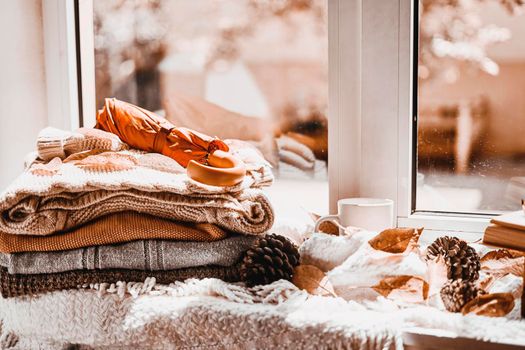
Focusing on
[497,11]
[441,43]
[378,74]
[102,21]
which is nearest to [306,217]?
[378,74]

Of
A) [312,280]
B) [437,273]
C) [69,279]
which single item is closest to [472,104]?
[437,273]

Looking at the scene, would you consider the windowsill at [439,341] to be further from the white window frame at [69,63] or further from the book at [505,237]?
the white window frame at [69,63]

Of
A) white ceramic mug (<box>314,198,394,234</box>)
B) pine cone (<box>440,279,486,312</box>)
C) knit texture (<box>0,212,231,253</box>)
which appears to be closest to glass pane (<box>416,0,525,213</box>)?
white ceramic mug (<box>314,198,394,234</box>)

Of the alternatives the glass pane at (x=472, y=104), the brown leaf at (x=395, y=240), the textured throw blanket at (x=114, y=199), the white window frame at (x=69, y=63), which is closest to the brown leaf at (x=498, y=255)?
the brown leaf at (x=395, y=240)

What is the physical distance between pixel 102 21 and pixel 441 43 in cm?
78

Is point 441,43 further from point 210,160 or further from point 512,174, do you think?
point 210,160

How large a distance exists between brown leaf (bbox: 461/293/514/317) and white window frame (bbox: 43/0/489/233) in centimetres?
40

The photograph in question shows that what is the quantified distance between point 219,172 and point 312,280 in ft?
0.69

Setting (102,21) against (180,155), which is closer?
(180,155)

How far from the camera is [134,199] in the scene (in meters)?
0.87

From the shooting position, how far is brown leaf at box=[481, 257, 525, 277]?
2.96ft

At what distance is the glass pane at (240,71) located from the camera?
4.22 feet

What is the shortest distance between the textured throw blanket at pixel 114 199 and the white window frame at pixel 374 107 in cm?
39

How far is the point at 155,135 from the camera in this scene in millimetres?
1094
